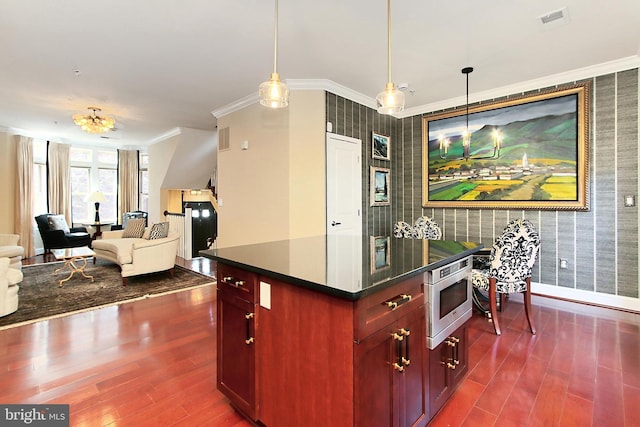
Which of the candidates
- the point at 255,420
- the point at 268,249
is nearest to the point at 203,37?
the point at 268,249

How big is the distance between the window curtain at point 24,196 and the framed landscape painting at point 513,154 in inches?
336

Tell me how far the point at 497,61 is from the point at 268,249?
3.40 meters

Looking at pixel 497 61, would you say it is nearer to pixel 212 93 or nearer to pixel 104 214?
pixel 212 93

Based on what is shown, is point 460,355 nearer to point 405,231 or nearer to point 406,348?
point 406,348

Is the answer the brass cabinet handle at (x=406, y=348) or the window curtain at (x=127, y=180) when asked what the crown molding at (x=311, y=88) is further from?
the window curtain at (x=127, y=180)

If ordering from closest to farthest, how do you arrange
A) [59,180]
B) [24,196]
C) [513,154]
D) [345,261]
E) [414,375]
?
1. [414,375]
2. [345,261]
3. [513,154]
4. [24,196]
5. [59,180]

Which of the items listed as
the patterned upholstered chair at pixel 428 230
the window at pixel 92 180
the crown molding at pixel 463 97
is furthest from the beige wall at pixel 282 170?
the window at pixel 92 180

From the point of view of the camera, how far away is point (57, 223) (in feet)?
22.3

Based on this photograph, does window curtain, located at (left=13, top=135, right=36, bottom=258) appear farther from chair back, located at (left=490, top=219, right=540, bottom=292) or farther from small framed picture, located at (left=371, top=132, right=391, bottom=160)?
chair back, located at (left=490, top=219, right=540, bottom=292)

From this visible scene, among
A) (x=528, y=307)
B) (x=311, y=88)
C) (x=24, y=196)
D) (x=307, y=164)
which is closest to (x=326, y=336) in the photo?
(x=528, y=307)

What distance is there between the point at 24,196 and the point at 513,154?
31.7ft

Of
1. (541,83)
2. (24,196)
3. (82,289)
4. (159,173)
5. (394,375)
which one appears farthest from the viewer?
(159,173)

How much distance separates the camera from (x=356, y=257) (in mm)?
1748

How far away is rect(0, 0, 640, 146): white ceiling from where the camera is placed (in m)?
2.50
